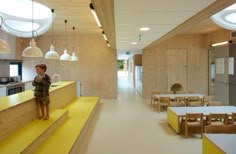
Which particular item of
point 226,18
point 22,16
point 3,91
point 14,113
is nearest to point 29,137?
point 14,113

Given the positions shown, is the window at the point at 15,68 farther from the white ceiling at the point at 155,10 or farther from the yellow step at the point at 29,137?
the white ceiling at the point at 155,10

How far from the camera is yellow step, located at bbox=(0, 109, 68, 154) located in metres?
3.10

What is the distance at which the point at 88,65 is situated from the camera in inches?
456

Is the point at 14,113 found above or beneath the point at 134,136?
above

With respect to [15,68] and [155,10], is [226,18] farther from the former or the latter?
[15,68]

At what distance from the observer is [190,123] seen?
5.55 meters

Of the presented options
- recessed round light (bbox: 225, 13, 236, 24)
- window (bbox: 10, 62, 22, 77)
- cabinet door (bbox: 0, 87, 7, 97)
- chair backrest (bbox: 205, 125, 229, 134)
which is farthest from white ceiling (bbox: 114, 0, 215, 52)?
window (bbox: 10, 62, 22, 77)

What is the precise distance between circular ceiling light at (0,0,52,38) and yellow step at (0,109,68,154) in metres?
3.64

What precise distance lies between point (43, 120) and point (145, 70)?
778 cm

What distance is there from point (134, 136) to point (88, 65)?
21.8 ft

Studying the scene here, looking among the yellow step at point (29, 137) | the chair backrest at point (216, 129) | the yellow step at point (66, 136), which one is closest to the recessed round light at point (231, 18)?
the chair backrest at point (216, 129)

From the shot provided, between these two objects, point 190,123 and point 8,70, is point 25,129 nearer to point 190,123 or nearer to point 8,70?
point 190,123

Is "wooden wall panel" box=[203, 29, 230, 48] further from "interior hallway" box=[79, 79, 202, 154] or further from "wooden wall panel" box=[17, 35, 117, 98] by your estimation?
"wooden wall panel" box=[17, 35, 117, 98]

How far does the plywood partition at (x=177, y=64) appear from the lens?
11633mm
